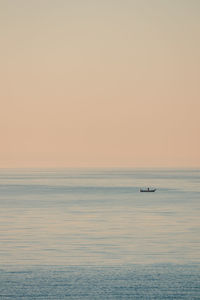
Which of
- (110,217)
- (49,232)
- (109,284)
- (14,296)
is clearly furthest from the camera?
(110,217)

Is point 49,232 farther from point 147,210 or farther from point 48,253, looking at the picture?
point 147,210

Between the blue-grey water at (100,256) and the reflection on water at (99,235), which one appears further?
the reflection on water at (99,235)

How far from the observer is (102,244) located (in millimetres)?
63594

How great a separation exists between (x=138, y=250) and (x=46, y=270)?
42.7ft

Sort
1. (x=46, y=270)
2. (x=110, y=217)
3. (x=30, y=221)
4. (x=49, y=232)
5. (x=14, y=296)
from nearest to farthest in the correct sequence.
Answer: (x=14, y=296) < (x=46, y=270) < (x=49, y=232) < (x=30, y=221) < (x=110, y=217)

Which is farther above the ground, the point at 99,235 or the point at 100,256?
the point at 99,235

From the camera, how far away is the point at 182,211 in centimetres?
10556

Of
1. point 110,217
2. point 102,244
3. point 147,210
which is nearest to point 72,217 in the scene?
point 110,217

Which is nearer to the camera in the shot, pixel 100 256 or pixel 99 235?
pixel 100 256

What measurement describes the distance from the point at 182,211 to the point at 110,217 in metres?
16.7

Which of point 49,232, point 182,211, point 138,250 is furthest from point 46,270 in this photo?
point 182,211

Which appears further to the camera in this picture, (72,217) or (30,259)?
(72,217)

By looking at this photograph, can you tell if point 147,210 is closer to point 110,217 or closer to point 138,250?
point 110,217

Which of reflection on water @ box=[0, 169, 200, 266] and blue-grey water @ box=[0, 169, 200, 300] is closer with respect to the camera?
blue-grey water @ box=[0, 169, 200, 300]
